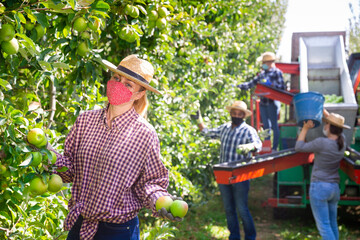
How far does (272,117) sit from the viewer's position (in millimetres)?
7648

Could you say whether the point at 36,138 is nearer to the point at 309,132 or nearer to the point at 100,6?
the point at 100,6

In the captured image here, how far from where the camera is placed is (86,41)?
2.85 m

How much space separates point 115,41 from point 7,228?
2219 mm

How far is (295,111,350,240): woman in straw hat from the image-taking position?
194 inches

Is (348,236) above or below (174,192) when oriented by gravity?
below

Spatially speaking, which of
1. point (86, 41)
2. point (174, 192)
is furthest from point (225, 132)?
point (86, 41)

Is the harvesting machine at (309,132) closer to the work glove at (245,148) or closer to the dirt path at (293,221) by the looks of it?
the work glove at (245,148)

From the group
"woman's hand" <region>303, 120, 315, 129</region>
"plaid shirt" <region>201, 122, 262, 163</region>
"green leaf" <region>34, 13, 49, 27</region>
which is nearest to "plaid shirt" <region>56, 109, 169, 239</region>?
"green leaf" <region>34, 13, 49, 27</region>

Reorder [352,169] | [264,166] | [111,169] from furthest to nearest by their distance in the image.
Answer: [264,166]
[352,169]
[111,169]

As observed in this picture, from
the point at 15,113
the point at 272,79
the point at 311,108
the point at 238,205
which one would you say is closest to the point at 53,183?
the point at 15,113

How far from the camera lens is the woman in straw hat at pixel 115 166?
240 cm

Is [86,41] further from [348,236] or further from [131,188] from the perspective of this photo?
[348,236]

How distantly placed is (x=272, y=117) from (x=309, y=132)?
1109 millimetres

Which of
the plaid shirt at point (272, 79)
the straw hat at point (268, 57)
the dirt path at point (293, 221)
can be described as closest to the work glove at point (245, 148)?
the dirt path at point (293, 221)
